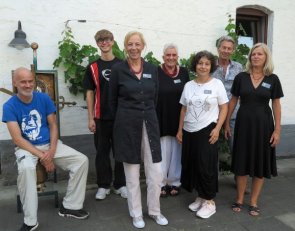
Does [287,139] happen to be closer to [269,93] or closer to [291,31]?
[291,31]

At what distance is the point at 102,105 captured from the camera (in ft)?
13.2

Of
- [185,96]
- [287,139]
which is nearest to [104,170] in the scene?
[185,96]

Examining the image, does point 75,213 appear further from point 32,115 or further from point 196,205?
point 196,205

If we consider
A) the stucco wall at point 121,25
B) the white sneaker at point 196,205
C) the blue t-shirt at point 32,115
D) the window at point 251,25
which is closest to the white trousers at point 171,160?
the white sneaker at point 196,205

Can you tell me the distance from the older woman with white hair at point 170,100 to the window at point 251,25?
2669 mm

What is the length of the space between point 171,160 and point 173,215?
68 centimetres

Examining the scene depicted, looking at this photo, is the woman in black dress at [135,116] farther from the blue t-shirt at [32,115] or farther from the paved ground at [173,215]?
the blue t-shirt at [32,115]

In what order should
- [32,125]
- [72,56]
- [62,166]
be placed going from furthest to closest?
[72,56] < [62,166] < [32,125]

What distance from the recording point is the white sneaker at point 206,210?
12.5 ft

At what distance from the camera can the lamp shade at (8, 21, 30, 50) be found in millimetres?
4457

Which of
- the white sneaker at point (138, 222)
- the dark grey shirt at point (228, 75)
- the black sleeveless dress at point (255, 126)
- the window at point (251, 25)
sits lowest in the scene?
the white sneaker at point (138, 222)

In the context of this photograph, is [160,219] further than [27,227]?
Yes

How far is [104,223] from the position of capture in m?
3.70

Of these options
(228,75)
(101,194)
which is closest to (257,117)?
(228,75)
